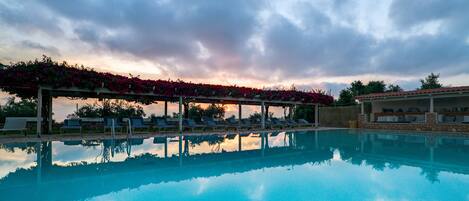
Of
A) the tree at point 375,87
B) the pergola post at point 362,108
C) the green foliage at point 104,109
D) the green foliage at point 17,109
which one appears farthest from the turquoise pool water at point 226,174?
the tree at point 375,87

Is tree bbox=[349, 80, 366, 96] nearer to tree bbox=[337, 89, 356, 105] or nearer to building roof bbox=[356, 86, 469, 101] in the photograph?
tree bbox=[337, 89, 356, 105]

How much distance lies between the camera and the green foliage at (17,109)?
18984 millimetres

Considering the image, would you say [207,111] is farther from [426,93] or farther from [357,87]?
[357,87]

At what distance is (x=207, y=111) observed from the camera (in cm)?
2556

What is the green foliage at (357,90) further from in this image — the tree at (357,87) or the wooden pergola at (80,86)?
the wooden pergola at (80,86)

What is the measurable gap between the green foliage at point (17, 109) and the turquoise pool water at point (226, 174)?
1098cm

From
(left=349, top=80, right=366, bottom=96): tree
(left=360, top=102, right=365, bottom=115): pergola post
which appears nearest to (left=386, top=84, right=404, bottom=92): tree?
(left=349, top=80, right=366, bottom=96): tree

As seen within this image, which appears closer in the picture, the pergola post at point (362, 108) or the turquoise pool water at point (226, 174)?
the turquoise pool water at point (226, 174)

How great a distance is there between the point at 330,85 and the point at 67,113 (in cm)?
2005

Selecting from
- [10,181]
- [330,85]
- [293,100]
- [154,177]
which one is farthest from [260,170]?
[330,85]

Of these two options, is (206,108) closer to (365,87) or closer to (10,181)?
(365,87)

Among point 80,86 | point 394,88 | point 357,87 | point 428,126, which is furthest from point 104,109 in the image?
point 394,88

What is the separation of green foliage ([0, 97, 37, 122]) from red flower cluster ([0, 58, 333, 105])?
5341 mm

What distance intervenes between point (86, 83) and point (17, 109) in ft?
34.0
